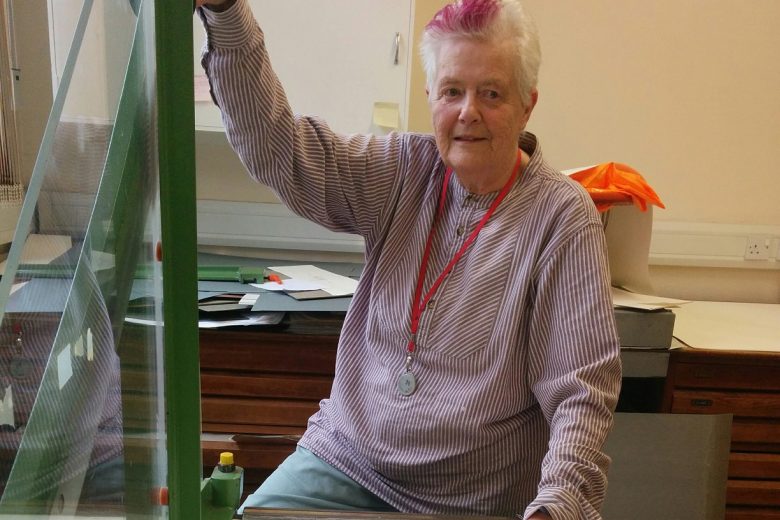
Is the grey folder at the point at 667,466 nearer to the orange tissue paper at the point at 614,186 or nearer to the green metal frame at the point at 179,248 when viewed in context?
the orange tissue paper at the point at 614,186

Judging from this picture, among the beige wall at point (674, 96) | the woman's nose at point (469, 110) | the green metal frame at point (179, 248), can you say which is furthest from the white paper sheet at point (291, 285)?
the green metal frame at point (179, 248)

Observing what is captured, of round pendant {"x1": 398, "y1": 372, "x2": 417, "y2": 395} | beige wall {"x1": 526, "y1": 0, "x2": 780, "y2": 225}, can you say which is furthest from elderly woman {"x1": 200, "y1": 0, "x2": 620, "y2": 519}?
beige wall {"x1": 526, "y1": 0, "x2": 780, "y2": 225}

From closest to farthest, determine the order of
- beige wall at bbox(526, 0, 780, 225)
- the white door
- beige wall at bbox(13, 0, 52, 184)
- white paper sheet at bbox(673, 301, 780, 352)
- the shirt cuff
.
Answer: beige wall at bbox(13, 0, 52, 184), the shirt cuff, white paper sheet at bbox(673, 301, 780, 352), the white door, beige wall at bbox(526, 0, 780, 225)

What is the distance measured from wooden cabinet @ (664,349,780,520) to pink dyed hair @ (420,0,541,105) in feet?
3.29

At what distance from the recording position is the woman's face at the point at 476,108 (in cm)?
107

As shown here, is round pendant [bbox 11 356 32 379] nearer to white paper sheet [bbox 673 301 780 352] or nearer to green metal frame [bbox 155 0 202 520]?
green metal frame [bbox 155 0 202 520]

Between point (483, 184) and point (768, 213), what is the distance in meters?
1.74

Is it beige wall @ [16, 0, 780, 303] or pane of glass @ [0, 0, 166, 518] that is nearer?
pane of glass @ [0, 0, 166, 518]

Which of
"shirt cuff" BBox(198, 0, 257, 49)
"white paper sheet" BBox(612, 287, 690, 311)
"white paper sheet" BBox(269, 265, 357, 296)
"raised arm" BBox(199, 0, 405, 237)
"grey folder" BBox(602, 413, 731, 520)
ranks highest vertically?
"shirt cuff" BBox(198, 0, 257, 49)

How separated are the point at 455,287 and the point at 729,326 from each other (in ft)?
4.25

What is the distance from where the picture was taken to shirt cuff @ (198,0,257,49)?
94cm

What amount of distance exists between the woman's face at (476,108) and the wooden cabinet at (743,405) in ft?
3.06

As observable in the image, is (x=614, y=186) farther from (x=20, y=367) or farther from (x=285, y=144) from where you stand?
(x=20, y=367)

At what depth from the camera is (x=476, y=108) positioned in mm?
1087
